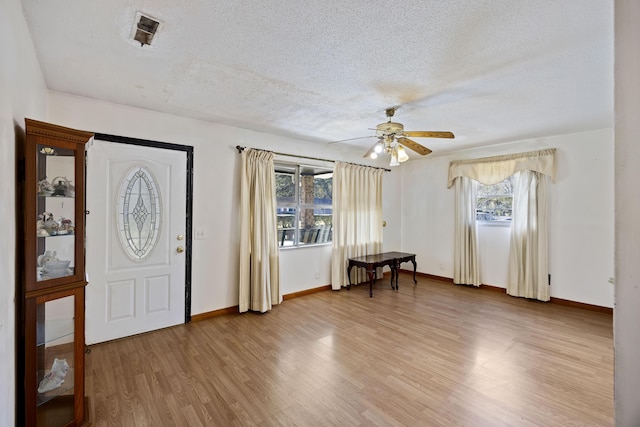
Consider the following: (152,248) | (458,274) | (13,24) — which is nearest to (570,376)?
(458,274)

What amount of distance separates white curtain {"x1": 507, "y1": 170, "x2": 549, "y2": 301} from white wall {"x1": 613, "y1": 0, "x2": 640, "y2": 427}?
4.42 m

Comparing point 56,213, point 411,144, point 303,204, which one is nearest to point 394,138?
point 411,144

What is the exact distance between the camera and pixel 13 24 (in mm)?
1470

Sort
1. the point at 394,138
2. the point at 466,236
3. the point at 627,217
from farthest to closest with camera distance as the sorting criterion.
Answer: the point at 466,236 → the point at 394,138 → the point at 627,217

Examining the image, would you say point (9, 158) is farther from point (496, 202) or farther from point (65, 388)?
point (496, 202)

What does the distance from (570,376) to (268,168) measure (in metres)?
3.86

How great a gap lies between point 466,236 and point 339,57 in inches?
172

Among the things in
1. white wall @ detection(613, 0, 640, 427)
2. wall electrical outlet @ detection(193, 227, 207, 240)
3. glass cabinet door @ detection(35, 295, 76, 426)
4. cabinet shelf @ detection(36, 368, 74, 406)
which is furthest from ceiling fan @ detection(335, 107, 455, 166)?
cabinet shelf @ detection(36, 368, 74, 406)

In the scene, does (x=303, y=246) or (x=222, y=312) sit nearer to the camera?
(x=222, y=312)

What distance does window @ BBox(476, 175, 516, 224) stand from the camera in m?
4.93

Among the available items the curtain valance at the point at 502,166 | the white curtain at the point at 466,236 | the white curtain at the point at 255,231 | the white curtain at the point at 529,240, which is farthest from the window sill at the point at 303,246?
the white curtain at the point at 529,240

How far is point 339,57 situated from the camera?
6.81ft

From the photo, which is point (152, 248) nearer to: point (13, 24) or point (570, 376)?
point (13, 24)

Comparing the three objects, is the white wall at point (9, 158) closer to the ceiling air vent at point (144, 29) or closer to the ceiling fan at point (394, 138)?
the ceiling air vent at point (144, 29)
